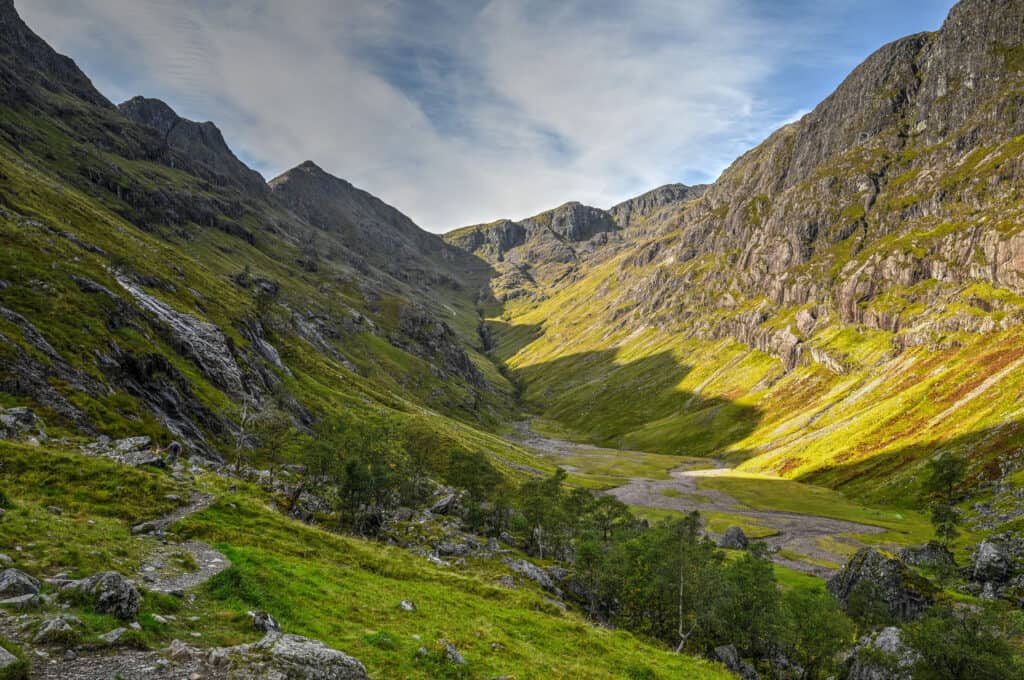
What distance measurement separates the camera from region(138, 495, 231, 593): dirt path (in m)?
19.4

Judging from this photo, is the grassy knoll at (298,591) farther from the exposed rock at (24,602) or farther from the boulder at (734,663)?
the boulder at (734,663)

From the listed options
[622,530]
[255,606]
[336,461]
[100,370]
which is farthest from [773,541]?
[100,370]

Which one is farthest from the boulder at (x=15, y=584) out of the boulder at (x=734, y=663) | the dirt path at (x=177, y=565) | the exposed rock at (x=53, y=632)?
the boulder at (x=734, y=663)

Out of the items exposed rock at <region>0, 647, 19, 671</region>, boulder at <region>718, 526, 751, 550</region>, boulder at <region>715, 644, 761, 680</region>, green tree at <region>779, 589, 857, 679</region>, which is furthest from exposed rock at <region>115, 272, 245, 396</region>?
boulder at <region>718, 526, 751, 550</region>

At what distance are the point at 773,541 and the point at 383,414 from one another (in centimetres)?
10601

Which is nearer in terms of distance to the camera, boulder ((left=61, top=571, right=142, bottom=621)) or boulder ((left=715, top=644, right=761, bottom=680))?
boulder ((left=61, top=571, right=142, bottom=621))

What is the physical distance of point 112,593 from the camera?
15203mm

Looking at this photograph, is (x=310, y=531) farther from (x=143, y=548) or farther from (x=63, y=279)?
(x=63, y=279)

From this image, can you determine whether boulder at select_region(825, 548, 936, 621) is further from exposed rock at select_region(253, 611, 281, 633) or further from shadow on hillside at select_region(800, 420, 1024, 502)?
shadow on hillside at select_region(800, 420, 1024, 502)

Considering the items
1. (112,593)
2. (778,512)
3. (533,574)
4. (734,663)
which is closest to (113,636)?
(112,593)

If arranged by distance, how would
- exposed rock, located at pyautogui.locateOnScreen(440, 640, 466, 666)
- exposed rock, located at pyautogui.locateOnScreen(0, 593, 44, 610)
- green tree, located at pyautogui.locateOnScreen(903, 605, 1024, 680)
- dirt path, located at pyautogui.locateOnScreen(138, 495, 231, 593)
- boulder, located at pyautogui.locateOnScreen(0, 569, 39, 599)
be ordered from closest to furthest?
exposed rock, located at pyautogui.locateOnScreen(0, 593, 44, 610) → boulder, located at pyautogui.locateOnScreen(0, 569, 39, 599) → dirt path, located at pyautogui.locateOnScreen(138, 495, 231, 593) → exposed rock, located at pyautogui.locateOnScreen(440, 640, 466, 666) → green tree, located at pyautogui.locateOnScreen(903, 605, 1024, 680)

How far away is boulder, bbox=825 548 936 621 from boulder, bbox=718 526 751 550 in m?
40.8

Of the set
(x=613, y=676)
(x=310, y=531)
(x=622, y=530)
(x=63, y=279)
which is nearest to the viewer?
(x=613, y=676)

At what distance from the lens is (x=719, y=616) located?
54125mm
